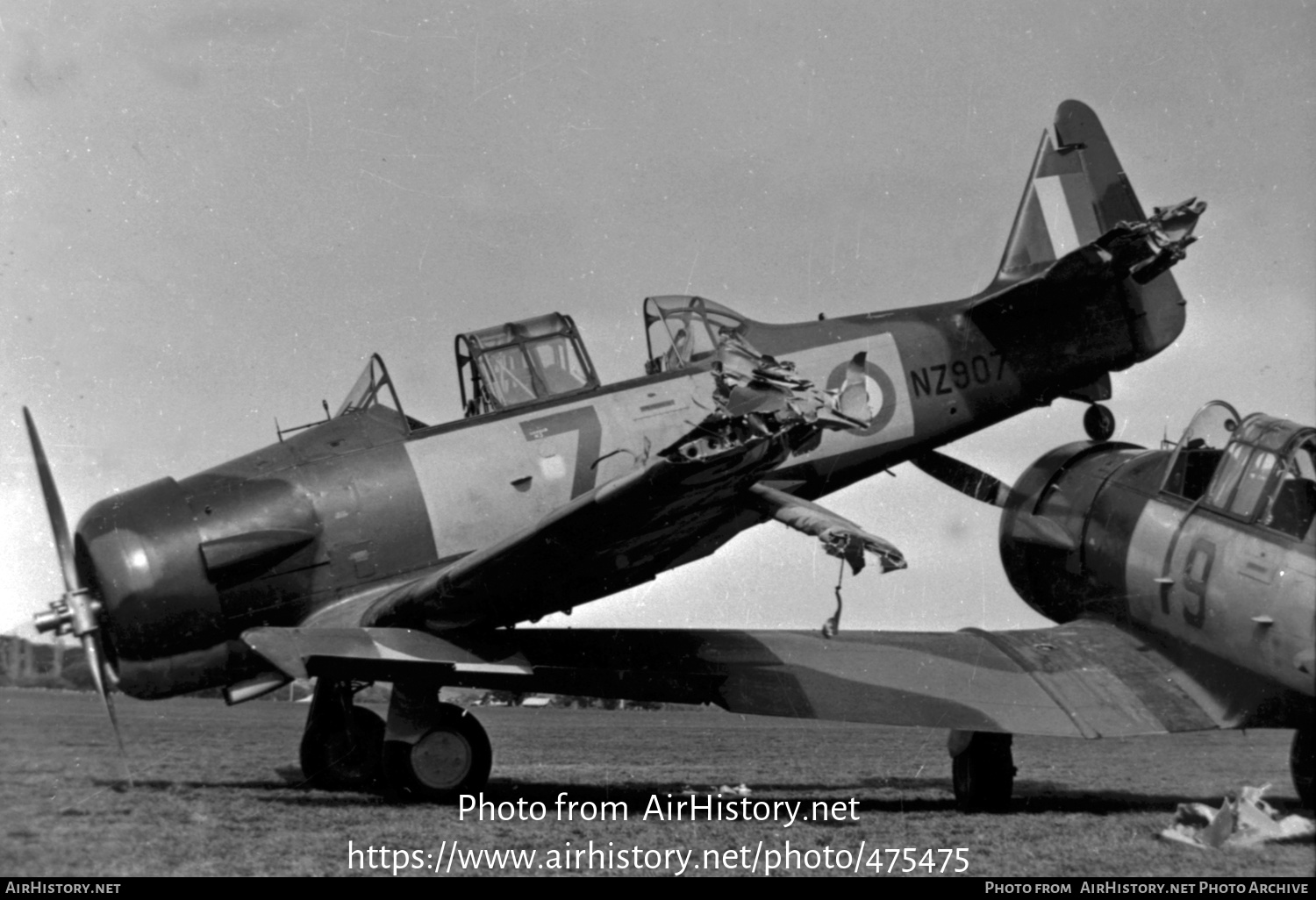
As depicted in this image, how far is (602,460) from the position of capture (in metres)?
10.5

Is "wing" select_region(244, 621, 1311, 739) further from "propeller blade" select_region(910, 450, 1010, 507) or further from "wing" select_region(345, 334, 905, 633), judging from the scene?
"propeller blade" select_region(910, 450, 1010, 507)

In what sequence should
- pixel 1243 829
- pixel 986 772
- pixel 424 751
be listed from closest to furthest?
pixel 1243 829 < pixel 424 751 < pixel 986 772

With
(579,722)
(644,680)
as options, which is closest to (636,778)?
(644,680)

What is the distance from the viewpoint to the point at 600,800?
9.92 metres

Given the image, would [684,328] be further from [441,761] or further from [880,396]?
[441,761]

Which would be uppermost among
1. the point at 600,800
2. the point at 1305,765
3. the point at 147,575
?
the point at 147,575

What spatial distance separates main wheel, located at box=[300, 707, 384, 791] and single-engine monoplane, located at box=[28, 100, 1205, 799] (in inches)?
0.7

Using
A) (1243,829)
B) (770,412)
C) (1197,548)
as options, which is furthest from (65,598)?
(1197,548)

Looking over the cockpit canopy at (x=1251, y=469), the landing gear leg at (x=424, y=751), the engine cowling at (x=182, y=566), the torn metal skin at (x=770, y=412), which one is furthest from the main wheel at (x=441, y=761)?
the cockpit canopy at (x=1251, y=469)

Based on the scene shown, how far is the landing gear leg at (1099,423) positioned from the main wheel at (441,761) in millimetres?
6682

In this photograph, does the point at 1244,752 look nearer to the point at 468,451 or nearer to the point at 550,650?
the point at 550,650

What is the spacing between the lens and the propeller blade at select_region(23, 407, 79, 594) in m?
8.37

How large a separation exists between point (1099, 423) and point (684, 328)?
4.18 meters
